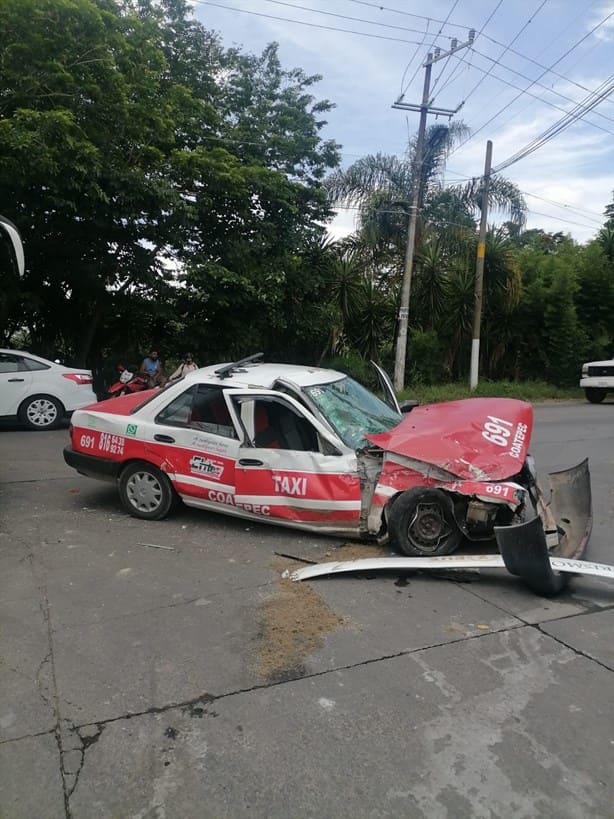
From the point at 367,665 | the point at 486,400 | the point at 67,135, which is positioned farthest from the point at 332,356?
the point at 367,665

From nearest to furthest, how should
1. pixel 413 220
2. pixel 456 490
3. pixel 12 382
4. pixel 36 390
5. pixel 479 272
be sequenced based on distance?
pixel 456 490 → pixel 12 382 → pixel 36 390 → pixel 413 220 → pixel 479 272

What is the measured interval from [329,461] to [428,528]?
94 cm

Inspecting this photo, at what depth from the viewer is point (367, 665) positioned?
3406mm

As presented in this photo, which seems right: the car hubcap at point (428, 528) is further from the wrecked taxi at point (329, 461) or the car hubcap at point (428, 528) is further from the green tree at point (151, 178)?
the green tree at point (151, 178)

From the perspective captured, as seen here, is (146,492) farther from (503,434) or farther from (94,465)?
(503,434)

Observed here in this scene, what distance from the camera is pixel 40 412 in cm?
1121

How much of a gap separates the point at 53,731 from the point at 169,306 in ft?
43.9

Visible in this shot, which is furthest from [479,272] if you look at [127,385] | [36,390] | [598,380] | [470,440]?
[470,440]

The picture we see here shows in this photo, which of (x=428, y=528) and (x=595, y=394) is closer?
(x=428, y=528)

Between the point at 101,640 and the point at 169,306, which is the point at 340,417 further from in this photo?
the point at 169,306

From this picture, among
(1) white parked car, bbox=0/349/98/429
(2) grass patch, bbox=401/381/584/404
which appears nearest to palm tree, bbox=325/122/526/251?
(2) grass patch, bbox=401/381/584/404

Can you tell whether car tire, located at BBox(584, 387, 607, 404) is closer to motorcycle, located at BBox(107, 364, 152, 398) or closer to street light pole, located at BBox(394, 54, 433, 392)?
street light pole, located at BBox(394, 54, 433, 392)

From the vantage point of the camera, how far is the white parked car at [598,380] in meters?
18.9

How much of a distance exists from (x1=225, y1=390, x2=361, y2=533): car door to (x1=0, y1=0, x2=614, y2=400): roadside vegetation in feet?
24.1
